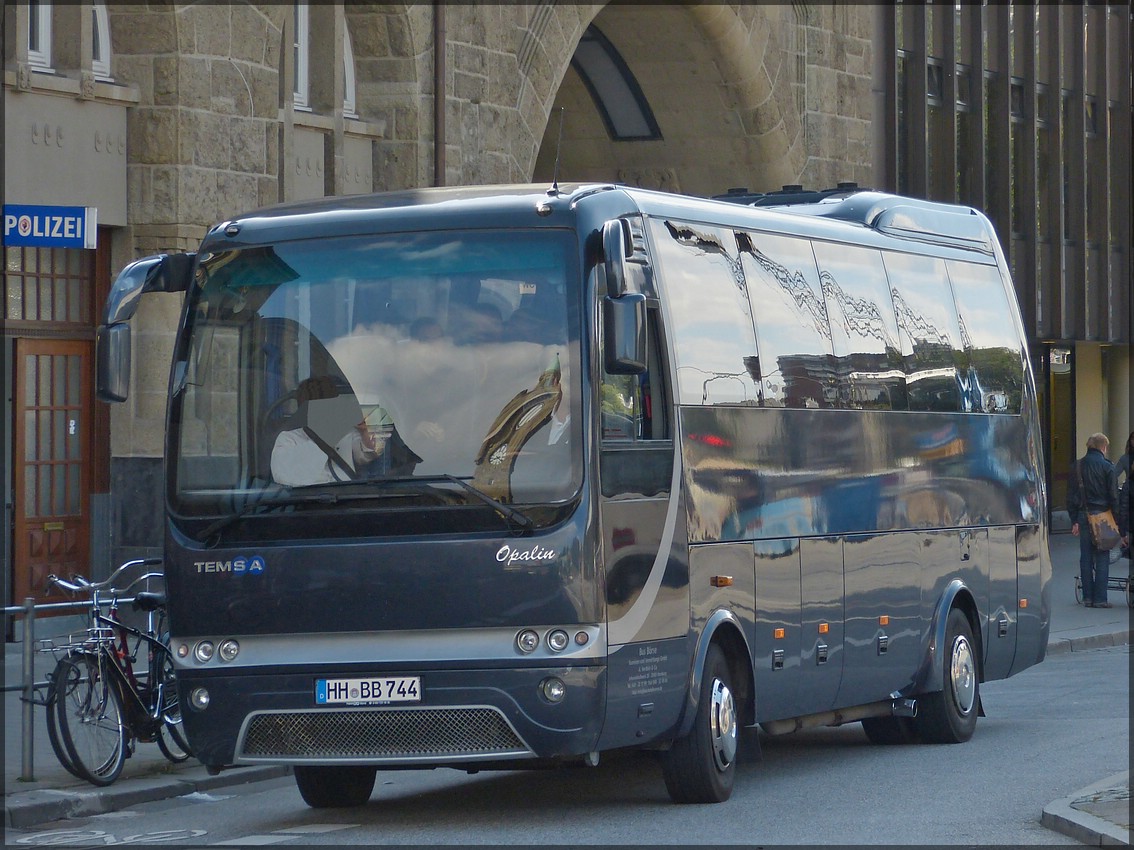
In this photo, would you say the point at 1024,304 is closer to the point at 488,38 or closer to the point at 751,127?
the point at 751,127

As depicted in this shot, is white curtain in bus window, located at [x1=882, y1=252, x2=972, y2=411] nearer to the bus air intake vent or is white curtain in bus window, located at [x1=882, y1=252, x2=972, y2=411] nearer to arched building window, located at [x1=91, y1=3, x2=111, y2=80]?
the bus air intake vent

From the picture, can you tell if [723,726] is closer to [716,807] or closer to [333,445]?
[716,807]

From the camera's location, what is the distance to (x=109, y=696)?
11.1 meters

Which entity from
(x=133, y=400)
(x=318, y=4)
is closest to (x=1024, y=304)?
(x=318, y=4)

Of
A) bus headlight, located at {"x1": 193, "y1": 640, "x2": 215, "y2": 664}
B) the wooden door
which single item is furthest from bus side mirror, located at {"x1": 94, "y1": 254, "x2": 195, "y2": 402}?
the wooden door

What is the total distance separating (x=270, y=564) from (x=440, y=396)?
3.53 ft

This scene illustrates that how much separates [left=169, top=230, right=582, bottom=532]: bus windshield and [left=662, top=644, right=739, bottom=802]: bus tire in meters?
1.54

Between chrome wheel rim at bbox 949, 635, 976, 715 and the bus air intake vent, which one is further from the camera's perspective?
chrome wheel rim at bbox 949, 635, 976, 715

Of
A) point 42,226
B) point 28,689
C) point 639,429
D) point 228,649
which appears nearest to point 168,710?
point 28,689

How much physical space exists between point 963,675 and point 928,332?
7.23 feet

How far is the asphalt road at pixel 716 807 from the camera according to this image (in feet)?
29.7

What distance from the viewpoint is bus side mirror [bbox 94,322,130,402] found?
9492 millimetres

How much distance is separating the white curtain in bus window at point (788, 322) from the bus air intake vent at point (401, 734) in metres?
2.74

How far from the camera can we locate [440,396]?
361 inches
